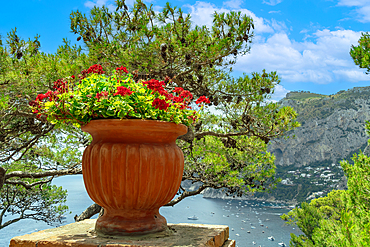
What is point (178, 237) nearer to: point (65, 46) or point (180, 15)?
point (180, 15)

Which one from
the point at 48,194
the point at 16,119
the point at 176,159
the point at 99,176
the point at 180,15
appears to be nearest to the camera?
the point at 99,176

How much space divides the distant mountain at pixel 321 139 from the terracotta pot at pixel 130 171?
58.8m

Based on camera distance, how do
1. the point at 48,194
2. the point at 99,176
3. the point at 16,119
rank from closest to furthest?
the point at 99,176, the point at 16,119, the point at 48,194

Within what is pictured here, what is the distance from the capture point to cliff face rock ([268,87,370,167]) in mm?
63344

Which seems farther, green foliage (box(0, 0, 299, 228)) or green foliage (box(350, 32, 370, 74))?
green foliage (box(350, 32, 370, 74))

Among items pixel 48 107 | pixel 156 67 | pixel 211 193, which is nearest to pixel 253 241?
pixel 211 193

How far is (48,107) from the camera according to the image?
7.31 ft

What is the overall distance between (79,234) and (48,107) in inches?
44.6

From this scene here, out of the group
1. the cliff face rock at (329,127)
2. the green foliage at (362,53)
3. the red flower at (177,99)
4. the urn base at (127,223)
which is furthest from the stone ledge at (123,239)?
the cliff face rock at (329,127)

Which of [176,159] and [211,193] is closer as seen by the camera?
[176,159]

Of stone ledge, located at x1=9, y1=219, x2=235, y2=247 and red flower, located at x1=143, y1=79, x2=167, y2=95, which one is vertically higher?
red flower, located at x1=143, y1=79, x2=167, y2=95

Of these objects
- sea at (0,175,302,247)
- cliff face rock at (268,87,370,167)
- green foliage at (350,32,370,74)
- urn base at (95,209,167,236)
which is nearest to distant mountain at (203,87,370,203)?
cliff face rock at (268,87,370,167)

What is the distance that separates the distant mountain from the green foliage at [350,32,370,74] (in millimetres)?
52912

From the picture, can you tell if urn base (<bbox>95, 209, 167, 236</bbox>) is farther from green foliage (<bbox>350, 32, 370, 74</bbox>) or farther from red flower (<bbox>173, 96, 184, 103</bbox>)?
green foliage (<bbox>350, 32, 370, 74</bbox>)
